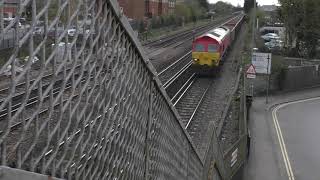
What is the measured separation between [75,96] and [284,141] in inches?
727

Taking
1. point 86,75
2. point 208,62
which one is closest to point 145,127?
point 86,75

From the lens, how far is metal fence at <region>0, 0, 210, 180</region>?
1737mm

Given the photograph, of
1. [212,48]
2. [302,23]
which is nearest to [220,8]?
[302,23]

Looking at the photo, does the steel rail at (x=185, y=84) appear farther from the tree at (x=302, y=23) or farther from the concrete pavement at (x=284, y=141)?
the tree at (x=302, y=23)

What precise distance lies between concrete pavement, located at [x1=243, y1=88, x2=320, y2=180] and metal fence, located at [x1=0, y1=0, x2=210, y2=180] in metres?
12.5

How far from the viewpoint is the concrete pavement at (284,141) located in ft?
53.0

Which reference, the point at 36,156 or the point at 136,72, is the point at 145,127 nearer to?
the point at 136,72

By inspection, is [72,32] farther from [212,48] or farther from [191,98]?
[212,48]

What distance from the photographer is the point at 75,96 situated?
226 cm

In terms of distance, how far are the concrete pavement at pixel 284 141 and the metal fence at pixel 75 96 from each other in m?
12.5

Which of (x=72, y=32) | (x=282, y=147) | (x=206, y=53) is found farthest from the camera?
(x=206, y=53)

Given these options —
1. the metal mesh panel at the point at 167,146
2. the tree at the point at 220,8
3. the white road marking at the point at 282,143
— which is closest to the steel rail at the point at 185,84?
the white road marking at the point at 282,143

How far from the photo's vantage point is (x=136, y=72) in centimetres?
301

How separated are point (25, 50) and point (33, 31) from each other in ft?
Answer: 0.25
